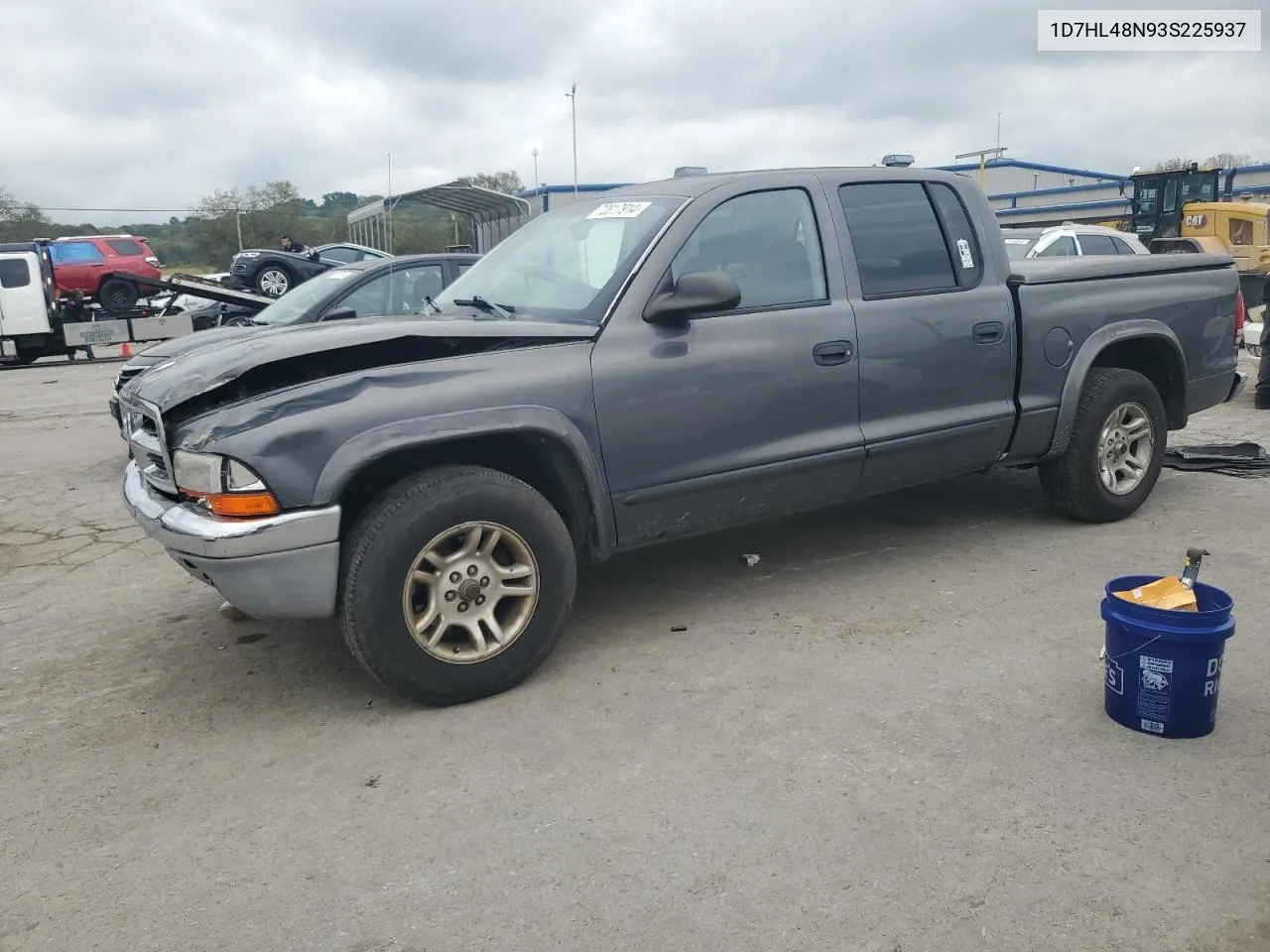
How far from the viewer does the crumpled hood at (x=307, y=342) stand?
139 inches

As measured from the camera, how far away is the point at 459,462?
378 cm

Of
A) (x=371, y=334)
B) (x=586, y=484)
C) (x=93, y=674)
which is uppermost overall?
(x=371, y=334)

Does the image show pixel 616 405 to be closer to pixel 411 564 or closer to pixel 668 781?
pixel 411 564

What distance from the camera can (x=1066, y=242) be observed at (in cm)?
1201

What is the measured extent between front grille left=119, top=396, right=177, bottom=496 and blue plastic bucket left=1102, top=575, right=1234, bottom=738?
3164 mm

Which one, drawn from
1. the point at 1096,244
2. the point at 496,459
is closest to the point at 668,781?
the point at 496,459

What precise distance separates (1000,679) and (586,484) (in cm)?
164

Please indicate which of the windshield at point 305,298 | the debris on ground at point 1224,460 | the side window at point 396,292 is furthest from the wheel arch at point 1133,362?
the windshield at point 305,298

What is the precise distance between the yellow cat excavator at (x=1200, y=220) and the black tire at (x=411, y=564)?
1331cm

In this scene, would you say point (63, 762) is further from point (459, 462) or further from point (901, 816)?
point (901, 816)

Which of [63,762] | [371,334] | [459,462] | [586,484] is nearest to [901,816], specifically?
[586,484]

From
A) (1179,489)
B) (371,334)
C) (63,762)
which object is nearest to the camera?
(63,762)

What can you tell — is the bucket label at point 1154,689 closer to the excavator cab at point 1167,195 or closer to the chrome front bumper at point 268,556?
the chrome front bumper at point 268,556

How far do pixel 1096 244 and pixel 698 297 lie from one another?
33.6ft
